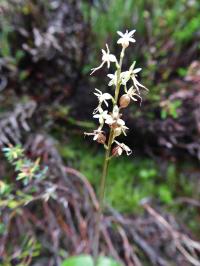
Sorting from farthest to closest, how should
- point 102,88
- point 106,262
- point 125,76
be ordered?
point 102,88 < point 106,262 < point 125,76

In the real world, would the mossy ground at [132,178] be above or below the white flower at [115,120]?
above

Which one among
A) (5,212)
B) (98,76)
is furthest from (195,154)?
(5,212)

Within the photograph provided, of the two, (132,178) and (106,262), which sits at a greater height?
(132,178)

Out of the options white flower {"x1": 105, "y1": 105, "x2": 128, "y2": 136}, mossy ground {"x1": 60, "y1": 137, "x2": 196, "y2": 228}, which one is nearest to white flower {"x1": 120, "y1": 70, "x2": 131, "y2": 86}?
white flower {"x1": 105, "y1": 105, "x2": 128, "y2": 136}

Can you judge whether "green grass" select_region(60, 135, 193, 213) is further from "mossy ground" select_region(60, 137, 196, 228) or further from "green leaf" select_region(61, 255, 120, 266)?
"green leaf" select_region(61, 255, 120, 266)

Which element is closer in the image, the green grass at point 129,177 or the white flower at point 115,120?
the white flower at point 115,120

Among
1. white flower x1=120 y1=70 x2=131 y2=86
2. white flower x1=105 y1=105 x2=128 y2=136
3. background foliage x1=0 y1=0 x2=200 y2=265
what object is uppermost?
background foliage x1=0 y1=0 x2=200 y2=265

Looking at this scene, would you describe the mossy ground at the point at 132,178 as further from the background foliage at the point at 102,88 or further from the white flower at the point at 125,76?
the white flower at the point at 125,76

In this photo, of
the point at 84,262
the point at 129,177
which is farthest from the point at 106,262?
the point at 129,177

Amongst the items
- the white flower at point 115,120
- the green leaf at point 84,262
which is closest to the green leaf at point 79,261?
the green leaf at point 84,262

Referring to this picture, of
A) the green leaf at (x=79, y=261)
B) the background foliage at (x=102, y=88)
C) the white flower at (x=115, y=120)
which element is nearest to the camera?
the white flower at (x=115, y=120)

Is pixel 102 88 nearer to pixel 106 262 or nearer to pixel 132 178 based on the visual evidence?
pixel 132 178

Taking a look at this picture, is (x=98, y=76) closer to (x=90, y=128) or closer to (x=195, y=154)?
(x=90, y=128)
